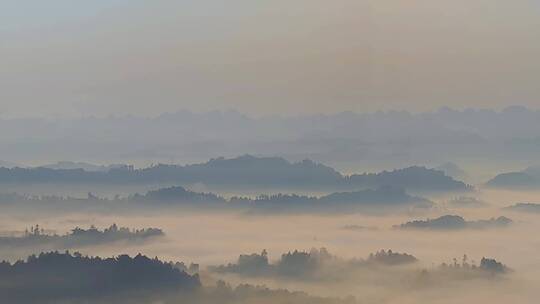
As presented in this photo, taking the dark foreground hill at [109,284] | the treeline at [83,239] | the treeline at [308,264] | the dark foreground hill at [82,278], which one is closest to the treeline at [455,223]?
the treeline at [308,264]

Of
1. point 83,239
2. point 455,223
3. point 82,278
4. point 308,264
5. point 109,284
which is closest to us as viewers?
point 308,264

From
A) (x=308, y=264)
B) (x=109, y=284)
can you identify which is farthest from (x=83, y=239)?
(x=308, y=264)

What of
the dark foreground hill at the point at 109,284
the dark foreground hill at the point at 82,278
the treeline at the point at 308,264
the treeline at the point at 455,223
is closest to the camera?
the dark foreground hill at the point at 109,284

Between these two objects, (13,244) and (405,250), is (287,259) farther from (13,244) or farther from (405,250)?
(13,244)

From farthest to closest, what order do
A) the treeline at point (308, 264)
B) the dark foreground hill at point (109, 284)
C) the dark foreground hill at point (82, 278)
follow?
the dark foreground hill at point (82, 278), the treeline at point (308, 264), the dark foreground hill at point (109, 284)

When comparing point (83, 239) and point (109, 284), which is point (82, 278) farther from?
point (83, 239)

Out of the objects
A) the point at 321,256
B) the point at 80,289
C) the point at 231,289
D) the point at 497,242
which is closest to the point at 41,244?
the point at 80,289

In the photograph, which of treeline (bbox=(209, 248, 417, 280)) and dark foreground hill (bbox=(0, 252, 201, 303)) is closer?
treeline (bbox=(209, 248, 417, 280))

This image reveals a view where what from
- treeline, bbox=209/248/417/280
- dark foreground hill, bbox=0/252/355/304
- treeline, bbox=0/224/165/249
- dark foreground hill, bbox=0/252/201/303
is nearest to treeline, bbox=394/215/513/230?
treeline, bbox=209/248/417/280

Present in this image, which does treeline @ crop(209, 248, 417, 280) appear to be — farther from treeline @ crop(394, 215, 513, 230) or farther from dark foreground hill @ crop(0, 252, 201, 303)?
treeline @ crop(394, 215, 513, 230)

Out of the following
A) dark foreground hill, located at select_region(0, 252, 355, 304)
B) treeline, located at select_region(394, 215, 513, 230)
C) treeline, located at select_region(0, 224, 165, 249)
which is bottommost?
dark foreground hill, located at select_region(0, 252, 355, 304)

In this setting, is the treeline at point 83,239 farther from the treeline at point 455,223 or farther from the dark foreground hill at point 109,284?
the treeline at point 455,223
